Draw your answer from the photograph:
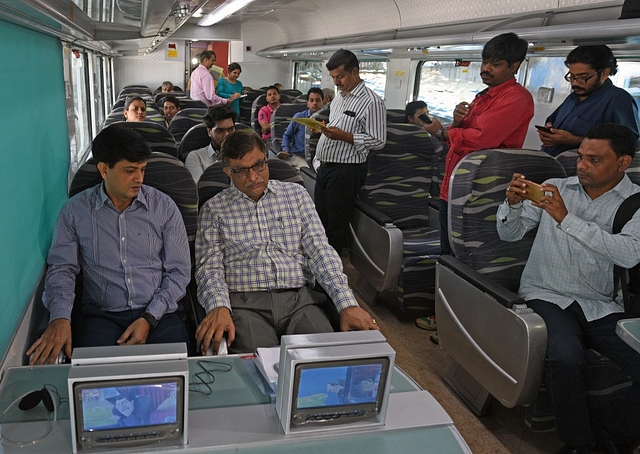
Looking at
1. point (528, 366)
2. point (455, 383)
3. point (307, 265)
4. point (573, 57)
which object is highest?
point (573, 57)

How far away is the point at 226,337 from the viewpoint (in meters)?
2.13

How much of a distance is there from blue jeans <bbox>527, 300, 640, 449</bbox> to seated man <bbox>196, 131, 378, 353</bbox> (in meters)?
0.78

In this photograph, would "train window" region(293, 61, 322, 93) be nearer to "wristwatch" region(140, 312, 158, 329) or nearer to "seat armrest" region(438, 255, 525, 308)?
"seat armrest" region(438, 255, 525, 308)

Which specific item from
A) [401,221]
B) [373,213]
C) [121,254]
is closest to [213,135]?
[373,213]

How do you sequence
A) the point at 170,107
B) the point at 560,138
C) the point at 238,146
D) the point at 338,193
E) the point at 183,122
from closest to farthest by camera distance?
the point at 238,146 → the point at 560,138 → the point at 338,193 → the point at 183,122 → the point at 170,107

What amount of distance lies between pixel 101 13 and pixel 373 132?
6122 mm

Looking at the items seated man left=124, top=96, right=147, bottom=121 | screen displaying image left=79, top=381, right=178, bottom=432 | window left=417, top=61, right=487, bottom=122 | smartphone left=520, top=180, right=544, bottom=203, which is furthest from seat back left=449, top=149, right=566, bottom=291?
seated man left=124, top=96, right=147, bottom=121

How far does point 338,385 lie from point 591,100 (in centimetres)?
250

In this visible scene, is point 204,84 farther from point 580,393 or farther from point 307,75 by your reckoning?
point 580,393

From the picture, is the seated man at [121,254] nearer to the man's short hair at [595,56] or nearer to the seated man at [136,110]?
the man's short hair at [595,56]

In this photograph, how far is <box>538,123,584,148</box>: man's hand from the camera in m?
3.07

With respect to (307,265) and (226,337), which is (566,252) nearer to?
(307,265)

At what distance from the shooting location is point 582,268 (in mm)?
2488

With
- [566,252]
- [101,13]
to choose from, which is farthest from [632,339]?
[101,13]
